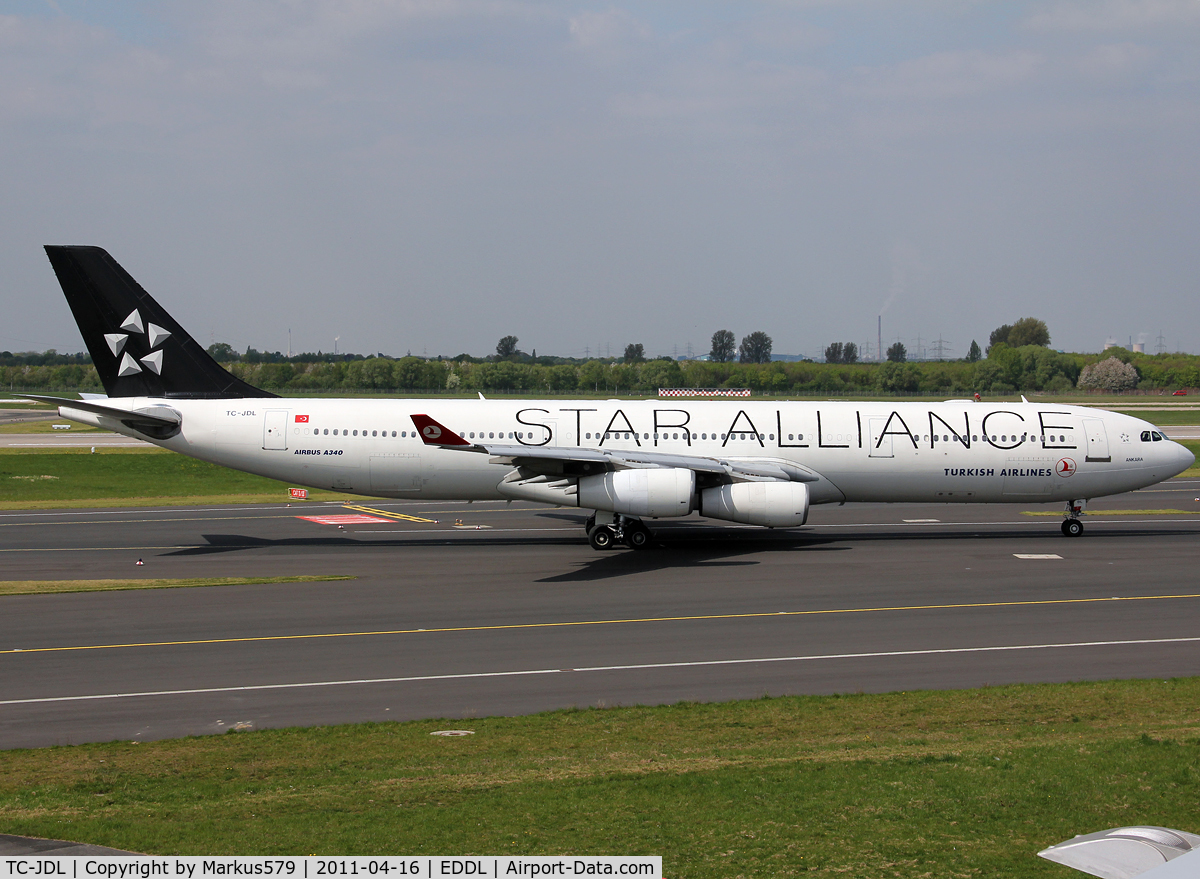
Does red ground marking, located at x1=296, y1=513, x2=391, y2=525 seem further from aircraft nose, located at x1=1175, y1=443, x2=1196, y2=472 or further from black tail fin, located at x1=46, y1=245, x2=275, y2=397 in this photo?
aircraft nose, located at x1=1175, y1=443, x2=1196, y2=472

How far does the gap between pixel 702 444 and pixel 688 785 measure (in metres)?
20.4

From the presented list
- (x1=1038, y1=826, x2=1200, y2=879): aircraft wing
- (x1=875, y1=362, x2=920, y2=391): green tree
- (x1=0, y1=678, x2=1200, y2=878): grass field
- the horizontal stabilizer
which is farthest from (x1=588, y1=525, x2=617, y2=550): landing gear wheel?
(x1=875, y1=362, x2=920, y2=391): green tree

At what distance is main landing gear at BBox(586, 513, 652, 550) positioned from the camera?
2903 cm

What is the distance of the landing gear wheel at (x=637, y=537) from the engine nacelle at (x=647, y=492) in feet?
5.93

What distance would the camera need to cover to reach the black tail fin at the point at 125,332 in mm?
30531

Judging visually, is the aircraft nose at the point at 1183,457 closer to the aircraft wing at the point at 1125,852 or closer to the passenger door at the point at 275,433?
the passenger door at the point at 275,433

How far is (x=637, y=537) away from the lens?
29438mm

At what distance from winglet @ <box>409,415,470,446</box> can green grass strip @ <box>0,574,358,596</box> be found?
428cm

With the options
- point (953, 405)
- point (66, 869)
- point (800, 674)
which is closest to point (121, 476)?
point (953, 405)

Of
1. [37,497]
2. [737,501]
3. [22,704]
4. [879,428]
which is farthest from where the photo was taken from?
[37,497]

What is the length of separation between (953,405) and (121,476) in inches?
1535

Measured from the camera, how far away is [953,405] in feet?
107

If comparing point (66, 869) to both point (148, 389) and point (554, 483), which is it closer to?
point (554, 483)

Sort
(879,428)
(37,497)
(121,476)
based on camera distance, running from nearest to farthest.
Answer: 1. (879,428)
2. (37,497)
3. (121,476)
